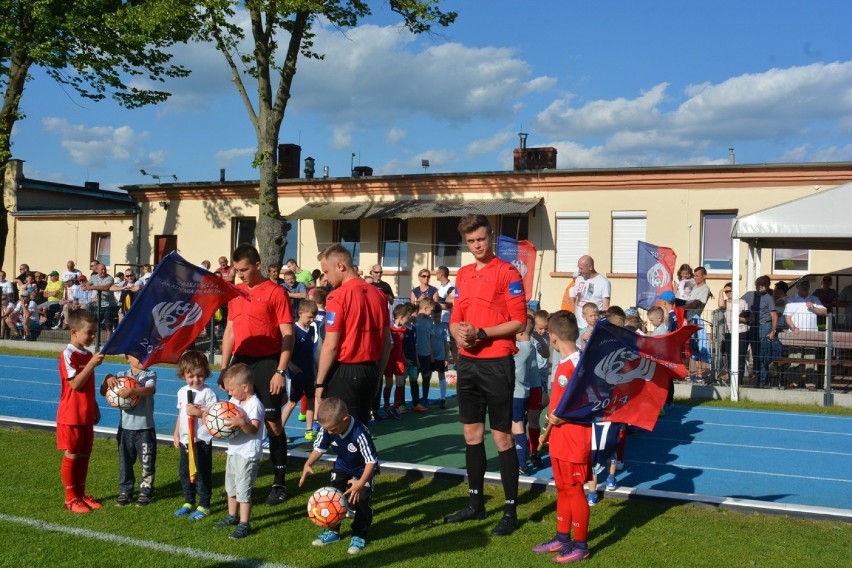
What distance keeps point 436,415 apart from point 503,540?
615 centimetres

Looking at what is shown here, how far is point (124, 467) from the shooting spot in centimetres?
708

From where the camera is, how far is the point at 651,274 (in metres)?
16.0

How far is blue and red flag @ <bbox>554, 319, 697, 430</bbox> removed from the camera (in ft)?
19.0

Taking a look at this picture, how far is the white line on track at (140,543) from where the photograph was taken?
557cm

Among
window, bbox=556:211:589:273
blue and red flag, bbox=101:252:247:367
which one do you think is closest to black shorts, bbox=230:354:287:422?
blue and red flag, bbox=101:252:247:367

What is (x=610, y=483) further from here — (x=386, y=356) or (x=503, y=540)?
(x=386, y=356)

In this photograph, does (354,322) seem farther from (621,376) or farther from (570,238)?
(570,238)

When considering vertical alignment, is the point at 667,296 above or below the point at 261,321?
above

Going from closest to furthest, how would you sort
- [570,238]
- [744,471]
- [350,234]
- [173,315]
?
[173,315]
[744,471]
[570,238]
[350,234]

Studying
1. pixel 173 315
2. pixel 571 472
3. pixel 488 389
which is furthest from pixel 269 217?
pixel 571 472

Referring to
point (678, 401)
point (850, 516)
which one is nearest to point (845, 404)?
point (678, 401)

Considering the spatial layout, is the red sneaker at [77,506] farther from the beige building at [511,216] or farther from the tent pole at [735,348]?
the beige building at [511,216]

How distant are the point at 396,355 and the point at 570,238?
493 inches

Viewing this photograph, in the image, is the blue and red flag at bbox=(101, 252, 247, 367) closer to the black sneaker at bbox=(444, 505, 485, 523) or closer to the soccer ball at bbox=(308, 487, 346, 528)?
the soccer ball at bbox=(308, 487, 346, 528)
